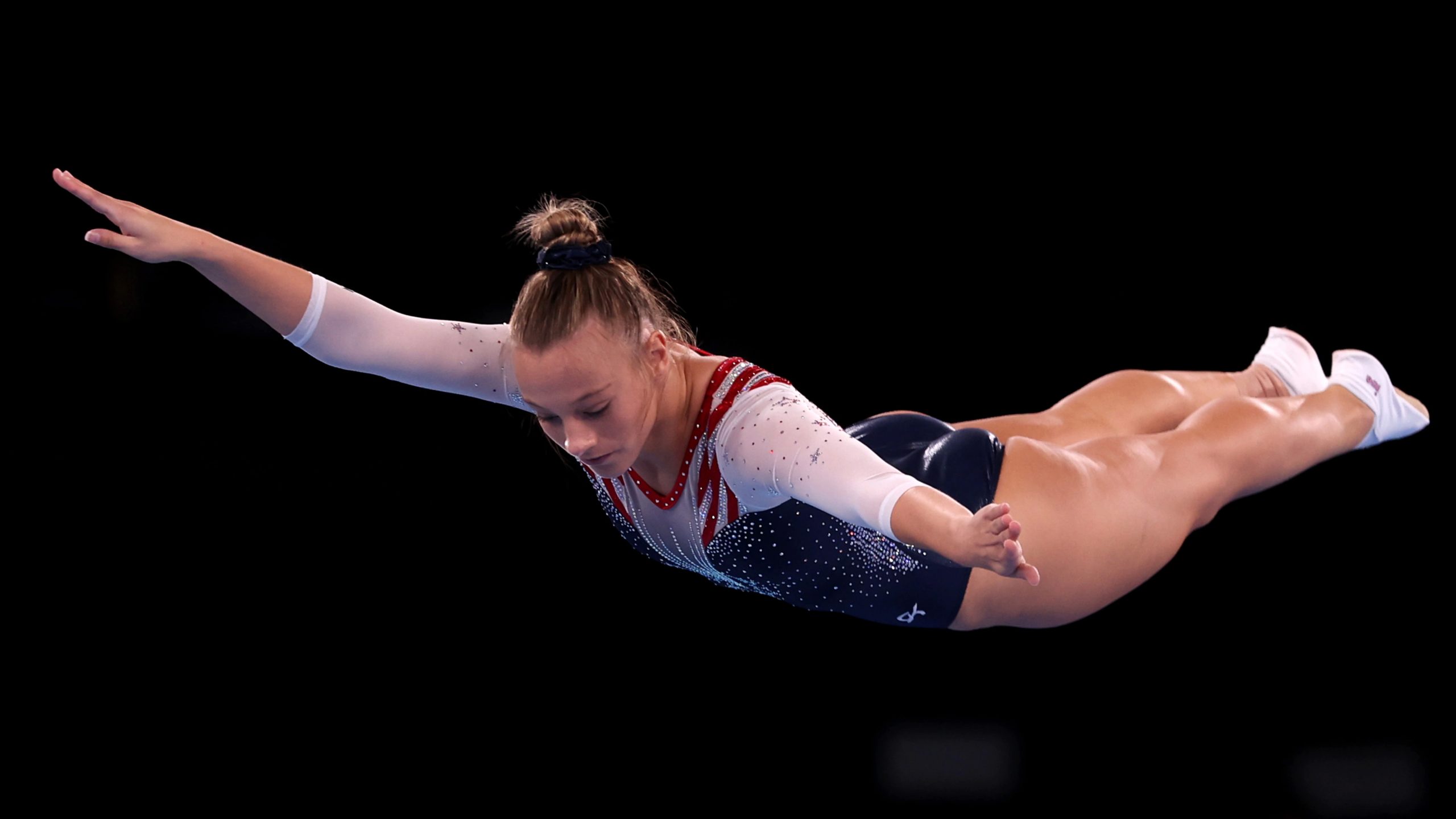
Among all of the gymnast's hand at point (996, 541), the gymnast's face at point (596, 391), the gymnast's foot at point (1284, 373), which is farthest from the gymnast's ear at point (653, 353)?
the gymnast's foot at point (1284, 373)

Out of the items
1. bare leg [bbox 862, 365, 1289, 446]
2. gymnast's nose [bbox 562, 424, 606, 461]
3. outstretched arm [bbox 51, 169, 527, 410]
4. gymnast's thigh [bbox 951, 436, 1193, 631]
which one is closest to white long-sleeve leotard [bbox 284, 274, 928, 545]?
outstretched arm [bbox 51, 169, 527, 410]

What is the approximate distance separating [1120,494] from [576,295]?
3.76ft

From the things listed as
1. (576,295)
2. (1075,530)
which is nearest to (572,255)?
(576,295)

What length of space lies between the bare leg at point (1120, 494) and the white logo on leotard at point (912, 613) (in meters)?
0.09

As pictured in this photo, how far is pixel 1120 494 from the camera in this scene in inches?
89.8

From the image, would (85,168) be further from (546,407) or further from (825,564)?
(825,564)

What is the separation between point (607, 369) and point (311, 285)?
1.66 ft

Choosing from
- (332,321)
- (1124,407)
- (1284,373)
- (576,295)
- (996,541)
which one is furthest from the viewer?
(1284,373)

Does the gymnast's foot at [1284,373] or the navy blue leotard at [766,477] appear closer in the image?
the navy blue leotard at [766,477]

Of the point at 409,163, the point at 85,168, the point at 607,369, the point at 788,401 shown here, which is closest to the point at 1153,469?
the point at 788,401

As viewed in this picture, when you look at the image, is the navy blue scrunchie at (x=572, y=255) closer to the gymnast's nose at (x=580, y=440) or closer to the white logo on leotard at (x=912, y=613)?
the gymnast's nose at (x=580, y=440)

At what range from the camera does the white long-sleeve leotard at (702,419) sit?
1.63 metres

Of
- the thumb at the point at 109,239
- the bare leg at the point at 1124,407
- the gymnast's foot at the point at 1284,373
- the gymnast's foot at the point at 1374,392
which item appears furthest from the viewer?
the gymnast's foot at the point at 1284,373

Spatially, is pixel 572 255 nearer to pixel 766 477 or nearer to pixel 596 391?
pixel 596 391
